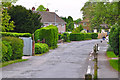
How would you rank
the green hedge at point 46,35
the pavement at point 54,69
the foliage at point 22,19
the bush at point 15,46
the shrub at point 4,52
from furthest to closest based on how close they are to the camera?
the foliage at point 22,19
the green hedge at point 46,35
the bush at point 15,46
the shrub at point 4,52
the pavement at point 54,69

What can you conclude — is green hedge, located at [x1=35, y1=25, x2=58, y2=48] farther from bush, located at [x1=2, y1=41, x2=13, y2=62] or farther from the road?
bush, located at [x1=2, y1=41, x2=13, y2=62]

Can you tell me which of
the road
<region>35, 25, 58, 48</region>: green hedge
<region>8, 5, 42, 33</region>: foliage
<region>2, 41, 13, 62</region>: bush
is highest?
<region>8, 5, 42, 33</region>: foliage

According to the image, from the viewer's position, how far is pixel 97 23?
30734 millimetres

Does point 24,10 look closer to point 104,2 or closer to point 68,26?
point 104,2

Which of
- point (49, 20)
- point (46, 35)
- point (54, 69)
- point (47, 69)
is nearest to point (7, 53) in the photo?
point (47, 69)

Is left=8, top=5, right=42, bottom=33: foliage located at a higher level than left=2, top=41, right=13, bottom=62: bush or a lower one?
higher

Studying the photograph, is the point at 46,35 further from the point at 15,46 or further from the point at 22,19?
the point at 15,46

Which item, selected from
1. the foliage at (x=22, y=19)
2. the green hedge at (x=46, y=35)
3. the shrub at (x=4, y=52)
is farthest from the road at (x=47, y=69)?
the foliage at (x=22, y=19)

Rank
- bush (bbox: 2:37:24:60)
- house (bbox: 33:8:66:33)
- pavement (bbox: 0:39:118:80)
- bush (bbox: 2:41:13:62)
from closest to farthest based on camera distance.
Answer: pavement (bbox: 0:39:118:80) < bush (bbox: 2:41:13:62) < bush (bbox: 2:37:24:60) < house (bbox: 33:8:66:33)

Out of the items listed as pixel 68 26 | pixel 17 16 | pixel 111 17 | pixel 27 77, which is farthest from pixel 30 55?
pixel 68 26

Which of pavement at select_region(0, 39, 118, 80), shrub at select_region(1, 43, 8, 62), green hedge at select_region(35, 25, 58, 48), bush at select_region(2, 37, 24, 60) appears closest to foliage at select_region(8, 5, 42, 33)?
green hedge at select_region(35, 25, 58, 48)

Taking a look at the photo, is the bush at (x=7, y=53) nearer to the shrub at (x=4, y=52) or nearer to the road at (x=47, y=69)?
the shrub at (x=4, y=52)

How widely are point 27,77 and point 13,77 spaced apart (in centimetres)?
71

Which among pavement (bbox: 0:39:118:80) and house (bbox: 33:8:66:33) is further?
house (bbox: 33:8:66:33)
